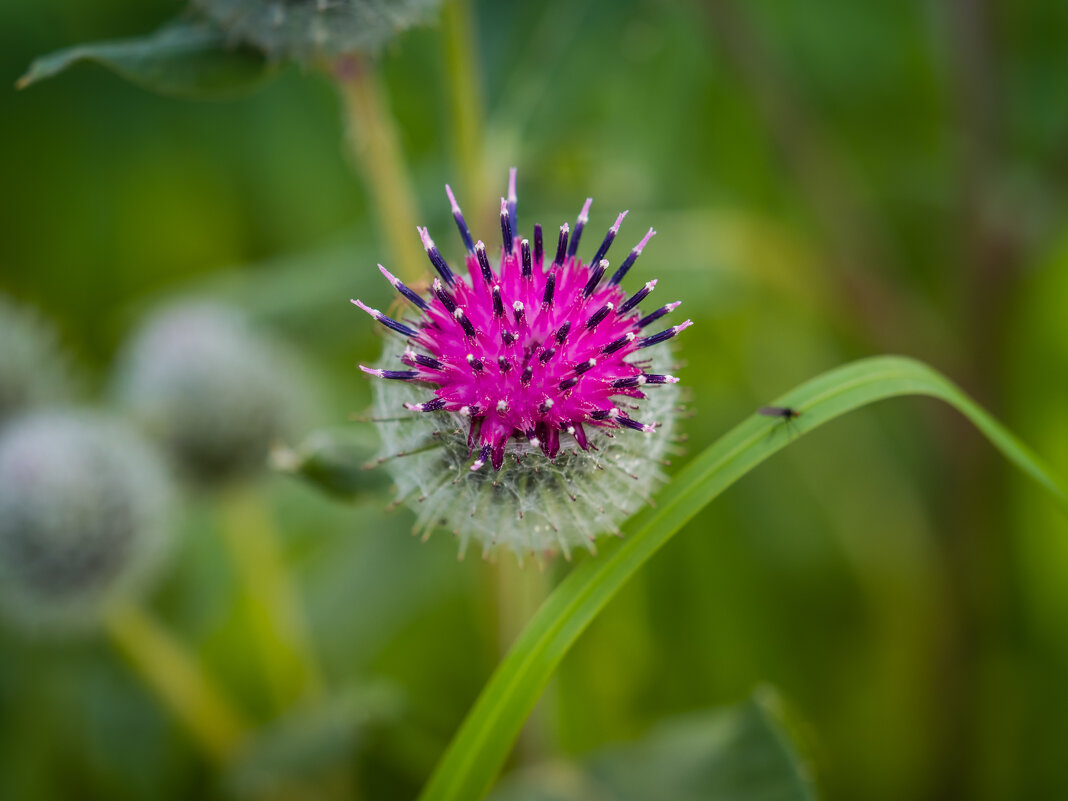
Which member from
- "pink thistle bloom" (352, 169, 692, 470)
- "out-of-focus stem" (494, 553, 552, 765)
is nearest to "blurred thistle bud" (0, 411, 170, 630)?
"out-of-focus stem" (494, 553, 552, 765)

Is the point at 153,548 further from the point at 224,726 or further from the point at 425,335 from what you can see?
the point at 425,335

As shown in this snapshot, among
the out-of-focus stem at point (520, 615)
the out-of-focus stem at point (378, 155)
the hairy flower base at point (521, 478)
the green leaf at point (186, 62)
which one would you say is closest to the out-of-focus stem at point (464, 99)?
the out-of-focus stem at point (378, 155)

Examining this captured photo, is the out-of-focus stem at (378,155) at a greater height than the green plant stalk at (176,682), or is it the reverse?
the out-of-focus stem at (378,155)

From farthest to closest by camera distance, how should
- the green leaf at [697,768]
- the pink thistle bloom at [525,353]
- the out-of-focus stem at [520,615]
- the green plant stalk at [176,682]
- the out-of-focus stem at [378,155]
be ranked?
the green plant stalk at [176,682], the out-of-focus stem at [520,615], the out-of-focus stem at [378,155], the green leaf at [697,768], the pink thistle bloom at [525,353]

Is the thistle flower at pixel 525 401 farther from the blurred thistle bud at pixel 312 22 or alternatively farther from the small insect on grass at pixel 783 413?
the blurred thistle bud at pixel 312 22

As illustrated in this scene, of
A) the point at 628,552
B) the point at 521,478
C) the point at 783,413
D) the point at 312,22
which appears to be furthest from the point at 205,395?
the point at 783,413

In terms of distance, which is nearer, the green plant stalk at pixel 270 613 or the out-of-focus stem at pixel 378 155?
the out-of-focus stem at pixel 378 155

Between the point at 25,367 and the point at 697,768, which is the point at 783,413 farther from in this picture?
the point at 25,367
